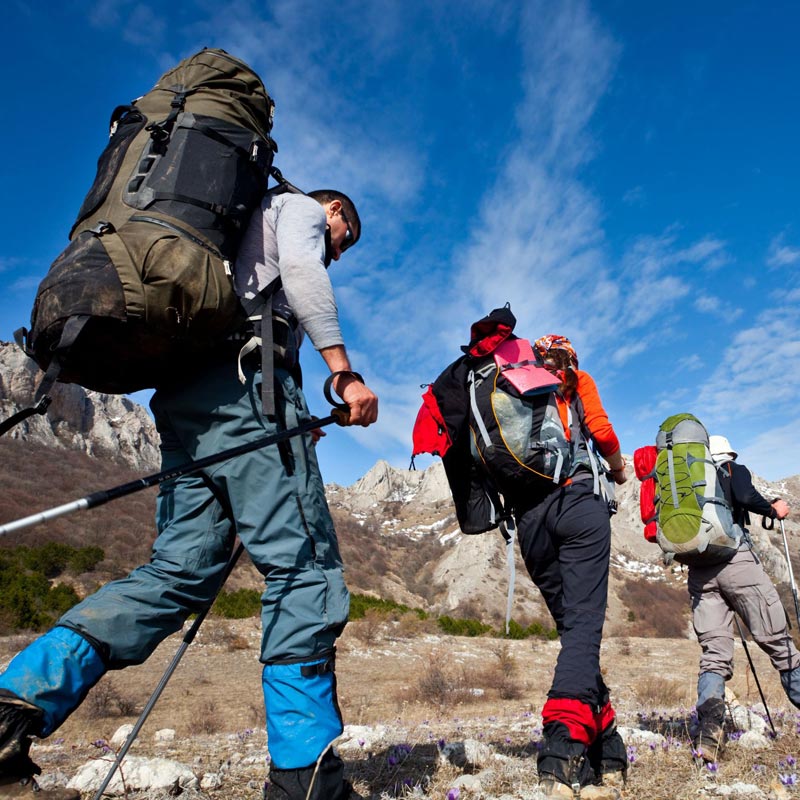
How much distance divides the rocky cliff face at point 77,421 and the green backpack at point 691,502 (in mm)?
39396

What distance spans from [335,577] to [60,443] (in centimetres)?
4580

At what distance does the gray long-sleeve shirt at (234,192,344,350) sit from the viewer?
196 centimetres

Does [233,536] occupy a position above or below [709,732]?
above

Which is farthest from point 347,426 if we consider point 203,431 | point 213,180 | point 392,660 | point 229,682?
point 392,660

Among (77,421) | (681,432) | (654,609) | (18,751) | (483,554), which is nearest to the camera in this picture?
(18,751)

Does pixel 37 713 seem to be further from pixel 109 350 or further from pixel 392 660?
pixel 392 660

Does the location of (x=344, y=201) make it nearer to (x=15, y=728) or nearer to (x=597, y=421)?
(x=597, y=421)

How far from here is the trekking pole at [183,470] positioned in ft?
4.65

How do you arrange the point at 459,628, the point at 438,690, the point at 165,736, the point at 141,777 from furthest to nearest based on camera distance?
1. the point at 459,628
2. the point at 438,690
3. the point at 165,736
4. the point at 141,777

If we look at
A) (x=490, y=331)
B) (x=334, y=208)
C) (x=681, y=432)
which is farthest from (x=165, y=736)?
(x=681, y=432)

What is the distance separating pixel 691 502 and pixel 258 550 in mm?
3334

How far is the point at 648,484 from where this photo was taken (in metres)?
4.54

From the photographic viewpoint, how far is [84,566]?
1606 cm

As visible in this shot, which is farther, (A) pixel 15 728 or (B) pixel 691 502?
(B) pixel 691 502
